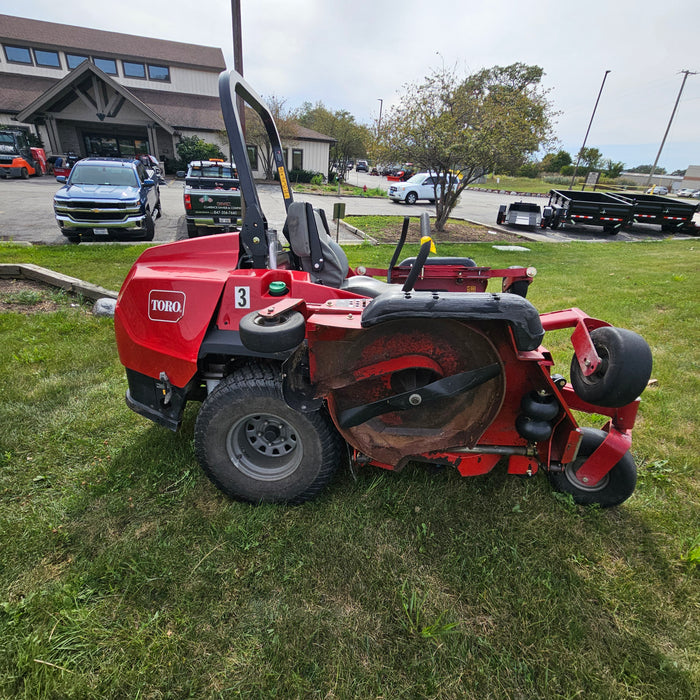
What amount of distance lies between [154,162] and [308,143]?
37.3 ft

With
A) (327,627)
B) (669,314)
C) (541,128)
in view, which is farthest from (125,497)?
(541,128)

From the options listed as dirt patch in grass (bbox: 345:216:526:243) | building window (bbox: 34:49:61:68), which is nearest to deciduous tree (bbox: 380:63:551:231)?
dirt patch in grass (bbox: 345:216:526:243)

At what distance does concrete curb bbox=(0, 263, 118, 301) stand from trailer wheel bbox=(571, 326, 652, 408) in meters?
5.53

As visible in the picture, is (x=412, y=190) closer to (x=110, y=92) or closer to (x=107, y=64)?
(x=110, y=92)

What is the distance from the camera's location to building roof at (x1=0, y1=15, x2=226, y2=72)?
30894 mm

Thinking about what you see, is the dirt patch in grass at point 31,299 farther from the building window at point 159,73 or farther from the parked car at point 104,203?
the building window at point 159,73

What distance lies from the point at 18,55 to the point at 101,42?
5.95 meters

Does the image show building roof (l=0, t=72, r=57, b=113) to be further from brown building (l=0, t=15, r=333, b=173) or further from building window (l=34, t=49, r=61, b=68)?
building window (l=34, t=49, r=61, b=68)

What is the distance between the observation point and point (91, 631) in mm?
1755

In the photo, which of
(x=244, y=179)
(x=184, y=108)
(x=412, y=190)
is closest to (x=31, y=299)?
(x=244, y=179)

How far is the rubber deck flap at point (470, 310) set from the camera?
5.25 feet

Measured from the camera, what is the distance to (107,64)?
31.8 metres

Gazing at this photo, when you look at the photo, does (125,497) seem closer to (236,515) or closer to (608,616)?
(236,515)

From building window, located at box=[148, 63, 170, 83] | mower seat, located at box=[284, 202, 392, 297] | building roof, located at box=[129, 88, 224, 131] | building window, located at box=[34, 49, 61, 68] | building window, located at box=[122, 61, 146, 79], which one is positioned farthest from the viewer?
building window, located at box=[148, 63, 170, 83]
